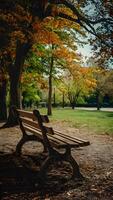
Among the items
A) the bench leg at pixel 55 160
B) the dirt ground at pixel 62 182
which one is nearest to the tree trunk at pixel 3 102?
the dirt ground at pixel 62 182

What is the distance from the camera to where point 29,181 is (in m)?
6.97

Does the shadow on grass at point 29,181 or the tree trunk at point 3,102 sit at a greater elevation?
the tree trunk at point 3,102

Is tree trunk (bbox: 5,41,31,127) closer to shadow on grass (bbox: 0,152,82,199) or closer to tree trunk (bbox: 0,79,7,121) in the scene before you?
tree trunk (bbox: 0,79,7,121)

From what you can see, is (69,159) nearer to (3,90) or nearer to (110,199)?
(110,199)

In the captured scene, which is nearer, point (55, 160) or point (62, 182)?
point (62, 182)

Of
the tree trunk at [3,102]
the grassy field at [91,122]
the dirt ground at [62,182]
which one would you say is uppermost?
the tree trunk at [3,102]

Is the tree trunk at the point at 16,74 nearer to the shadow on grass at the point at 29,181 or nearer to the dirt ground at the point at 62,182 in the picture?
the dirt ground at the point at 62,182

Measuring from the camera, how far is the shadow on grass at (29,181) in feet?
21.0

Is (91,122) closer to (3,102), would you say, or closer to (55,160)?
(3,102)

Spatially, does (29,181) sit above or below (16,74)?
below

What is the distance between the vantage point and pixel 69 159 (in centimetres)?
730

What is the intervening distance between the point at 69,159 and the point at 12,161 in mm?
2008

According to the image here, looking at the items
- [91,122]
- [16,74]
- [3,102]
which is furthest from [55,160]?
[3,102]

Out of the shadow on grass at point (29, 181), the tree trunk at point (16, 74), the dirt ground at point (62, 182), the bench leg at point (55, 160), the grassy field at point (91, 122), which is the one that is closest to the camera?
the dirt ground at point (62, 182)
